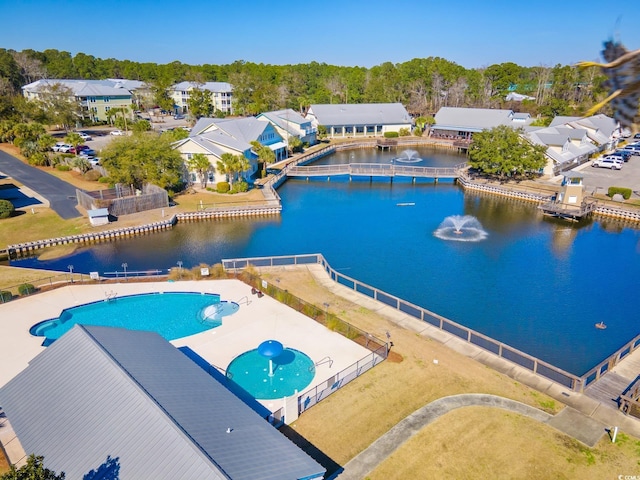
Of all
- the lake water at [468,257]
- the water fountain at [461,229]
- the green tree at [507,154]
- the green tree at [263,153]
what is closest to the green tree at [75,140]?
the green tree at [263,153]

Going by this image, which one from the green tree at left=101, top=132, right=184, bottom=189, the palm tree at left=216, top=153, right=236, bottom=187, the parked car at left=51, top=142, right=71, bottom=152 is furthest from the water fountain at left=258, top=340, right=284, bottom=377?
the parked car at left=51, top=142, right=71, bottom=152

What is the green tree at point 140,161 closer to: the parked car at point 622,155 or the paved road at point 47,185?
the paved road at point 47,185

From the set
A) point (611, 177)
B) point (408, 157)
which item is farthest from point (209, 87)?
point (611, 177)

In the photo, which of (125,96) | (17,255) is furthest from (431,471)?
(125,96)

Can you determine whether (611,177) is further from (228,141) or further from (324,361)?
(324,361)

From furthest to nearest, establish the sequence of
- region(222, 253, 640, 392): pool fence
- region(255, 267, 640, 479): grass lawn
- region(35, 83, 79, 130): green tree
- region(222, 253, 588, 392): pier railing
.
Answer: region(35, 83, 79, 130): green tree, region(222, 253, 588, 392): pier railing, region(222, 253, 640, 392): pool fence, region(255, 267, 640, 479): grass lawn

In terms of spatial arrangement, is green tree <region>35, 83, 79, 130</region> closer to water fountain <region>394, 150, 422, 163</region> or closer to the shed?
the shed

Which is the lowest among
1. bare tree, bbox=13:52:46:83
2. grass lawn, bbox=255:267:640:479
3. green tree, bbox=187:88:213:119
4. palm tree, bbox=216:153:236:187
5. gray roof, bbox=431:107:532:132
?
grass lawn, bbox=255:267:640:479

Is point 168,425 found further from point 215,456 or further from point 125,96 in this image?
point 125,96
